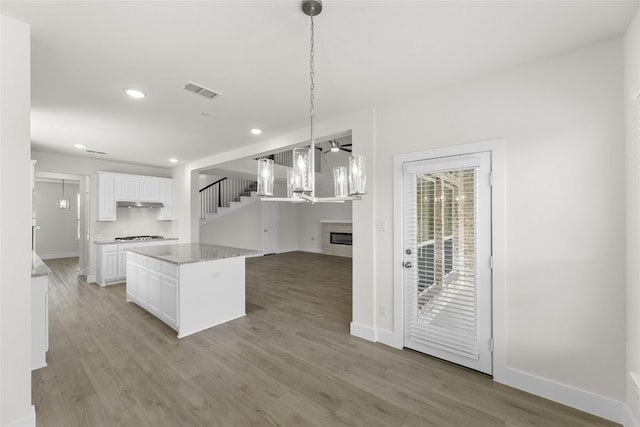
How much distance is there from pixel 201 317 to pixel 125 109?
8.89ft

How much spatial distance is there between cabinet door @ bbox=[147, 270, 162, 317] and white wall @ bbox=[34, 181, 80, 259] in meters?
8.08

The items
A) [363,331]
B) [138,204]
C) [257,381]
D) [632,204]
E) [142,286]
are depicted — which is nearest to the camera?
[632,204]

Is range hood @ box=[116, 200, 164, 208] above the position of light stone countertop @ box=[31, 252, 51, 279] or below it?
above

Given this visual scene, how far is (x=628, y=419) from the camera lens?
6.04ft

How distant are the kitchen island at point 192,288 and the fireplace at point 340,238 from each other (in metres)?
6.02

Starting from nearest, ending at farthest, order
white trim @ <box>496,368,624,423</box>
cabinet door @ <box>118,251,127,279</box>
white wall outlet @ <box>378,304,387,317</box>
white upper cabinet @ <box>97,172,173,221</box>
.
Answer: white trim @ <box>496,368,624,423</box>, white wall outlet @ <box>378,304,387,317</box>, cabinet door @ <box>118,251,127,279</box>, white upper cabinet @ <box>97,172,173,221</box>

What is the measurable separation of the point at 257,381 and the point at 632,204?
10.1 ft

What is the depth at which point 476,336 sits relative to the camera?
2.53 meters

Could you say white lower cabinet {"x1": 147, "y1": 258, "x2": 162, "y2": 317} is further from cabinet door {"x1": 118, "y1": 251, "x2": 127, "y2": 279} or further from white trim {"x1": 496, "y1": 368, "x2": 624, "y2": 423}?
white trim {"x1": 496, "y1": 368, "x2": 624, "y2": 423}

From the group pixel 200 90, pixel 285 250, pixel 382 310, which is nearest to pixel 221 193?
pixel 285 250

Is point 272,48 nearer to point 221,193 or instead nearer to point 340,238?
point 221,193

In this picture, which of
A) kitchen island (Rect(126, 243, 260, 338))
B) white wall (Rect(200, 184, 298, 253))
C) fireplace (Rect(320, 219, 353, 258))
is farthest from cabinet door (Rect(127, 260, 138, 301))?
fireplace (Rect(320, 219, 353, 258))

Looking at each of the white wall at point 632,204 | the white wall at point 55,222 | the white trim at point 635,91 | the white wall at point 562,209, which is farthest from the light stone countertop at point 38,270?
the white wall at point 55,222

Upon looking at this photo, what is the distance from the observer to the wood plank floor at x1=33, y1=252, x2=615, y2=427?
1979 mm
